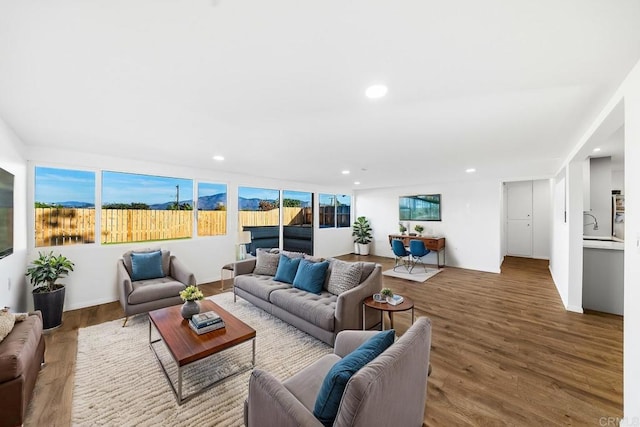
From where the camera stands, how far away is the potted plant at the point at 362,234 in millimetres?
8227

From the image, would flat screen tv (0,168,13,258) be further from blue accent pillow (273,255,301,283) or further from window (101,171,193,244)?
blue accent pillow (273,255,301,283)

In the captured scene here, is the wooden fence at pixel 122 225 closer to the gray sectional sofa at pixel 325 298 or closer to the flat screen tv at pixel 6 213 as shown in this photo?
the flat screen tv at pixel 6 213

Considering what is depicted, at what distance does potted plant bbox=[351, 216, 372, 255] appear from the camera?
8227mm

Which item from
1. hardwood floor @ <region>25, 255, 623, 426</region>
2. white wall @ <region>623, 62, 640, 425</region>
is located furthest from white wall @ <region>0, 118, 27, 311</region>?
white wall @ <region>623, 62, 640, 425</region>

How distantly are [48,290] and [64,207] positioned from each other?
50.7 inches

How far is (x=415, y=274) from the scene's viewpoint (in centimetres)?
572

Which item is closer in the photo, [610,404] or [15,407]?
[15,407]

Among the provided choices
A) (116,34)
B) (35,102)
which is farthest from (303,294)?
(35,102)

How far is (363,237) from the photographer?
826 cm

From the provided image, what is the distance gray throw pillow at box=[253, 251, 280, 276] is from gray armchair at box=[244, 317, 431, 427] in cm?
241

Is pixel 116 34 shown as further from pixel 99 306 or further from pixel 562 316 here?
pixel 562 316

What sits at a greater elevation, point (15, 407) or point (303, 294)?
point (303, 294)

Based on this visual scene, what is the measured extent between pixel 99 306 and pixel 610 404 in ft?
18.8

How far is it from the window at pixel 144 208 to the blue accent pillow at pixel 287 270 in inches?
93.6
